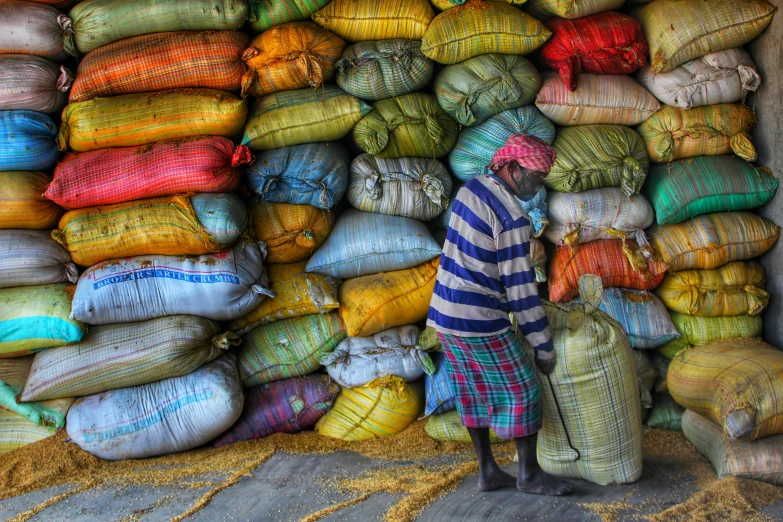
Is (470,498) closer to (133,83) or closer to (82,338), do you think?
(82,338)

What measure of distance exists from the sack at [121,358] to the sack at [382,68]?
1.52 m

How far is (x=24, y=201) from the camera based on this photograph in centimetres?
A: 364

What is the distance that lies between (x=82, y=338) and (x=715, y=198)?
3.47 m

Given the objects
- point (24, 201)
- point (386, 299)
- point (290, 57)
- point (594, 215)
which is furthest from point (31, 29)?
point (594, 215)

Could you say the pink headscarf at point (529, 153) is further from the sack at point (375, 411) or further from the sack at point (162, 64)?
the sack at point (162, 64)

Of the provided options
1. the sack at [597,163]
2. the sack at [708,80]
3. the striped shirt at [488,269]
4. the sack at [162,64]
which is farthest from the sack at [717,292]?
the sack at [162,64]

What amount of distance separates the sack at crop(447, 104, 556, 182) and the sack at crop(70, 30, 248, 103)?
51.1 inches

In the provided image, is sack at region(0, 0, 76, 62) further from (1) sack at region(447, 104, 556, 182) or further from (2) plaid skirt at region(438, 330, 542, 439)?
(2) plaid skirt at region(438, 330, 542, 439)

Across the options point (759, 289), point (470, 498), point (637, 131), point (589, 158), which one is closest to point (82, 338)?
point (470, 498)

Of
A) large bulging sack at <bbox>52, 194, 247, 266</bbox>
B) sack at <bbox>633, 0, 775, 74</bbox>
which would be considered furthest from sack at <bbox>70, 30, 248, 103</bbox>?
sack at <bbox>633, 0, 775, 74</bbox>

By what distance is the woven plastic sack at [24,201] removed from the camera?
11.9ft

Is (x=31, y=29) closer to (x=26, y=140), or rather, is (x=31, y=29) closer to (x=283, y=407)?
(x=26, y=140)

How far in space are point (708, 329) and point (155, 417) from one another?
299 centimetres

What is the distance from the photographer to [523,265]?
8.55ft
